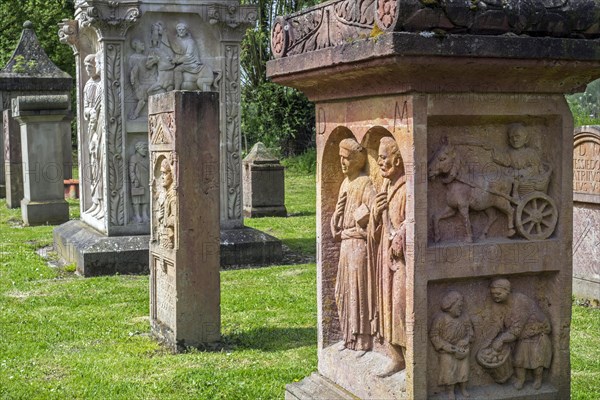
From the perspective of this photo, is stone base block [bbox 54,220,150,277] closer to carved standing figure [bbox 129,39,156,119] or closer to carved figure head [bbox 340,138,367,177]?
carved standing figure [bbox 129,39,156,119]

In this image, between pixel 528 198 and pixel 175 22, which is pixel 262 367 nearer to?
pixel 528 198

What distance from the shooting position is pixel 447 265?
4.09m

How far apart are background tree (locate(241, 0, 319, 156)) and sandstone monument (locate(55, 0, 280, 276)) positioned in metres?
15.7

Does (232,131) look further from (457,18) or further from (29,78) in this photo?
(29,78)

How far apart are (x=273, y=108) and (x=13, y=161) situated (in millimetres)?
11302

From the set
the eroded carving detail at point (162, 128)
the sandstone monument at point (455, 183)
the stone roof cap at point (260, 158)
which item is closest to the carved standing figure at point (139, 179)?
the eroded carving detail at point (162, 128)

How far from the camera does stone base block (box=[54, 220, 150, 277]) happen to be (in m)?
10.7

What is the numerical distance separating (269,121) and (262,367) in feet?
70.8

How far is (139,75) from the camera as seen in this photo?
11.1 m

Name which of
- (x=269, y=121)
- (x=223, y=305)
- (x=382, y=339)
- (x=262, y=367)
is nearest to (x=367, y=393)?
(x=382, y=339)

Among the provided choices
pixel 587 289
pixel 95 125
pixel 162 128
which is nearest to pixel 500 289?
pixel 162 128

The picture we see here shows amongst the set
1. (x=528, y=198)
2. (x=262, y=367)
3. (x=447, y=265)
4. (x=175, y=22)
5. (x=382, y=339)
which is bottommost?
(x=262, y=367)

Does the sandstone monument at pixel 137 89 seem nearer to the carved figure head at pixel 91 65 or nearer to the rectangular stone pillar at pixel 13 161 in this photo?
the carved figure head at pixel 91 65

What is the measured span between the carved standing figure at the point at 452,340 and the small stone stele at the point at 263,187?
39.7 ft
